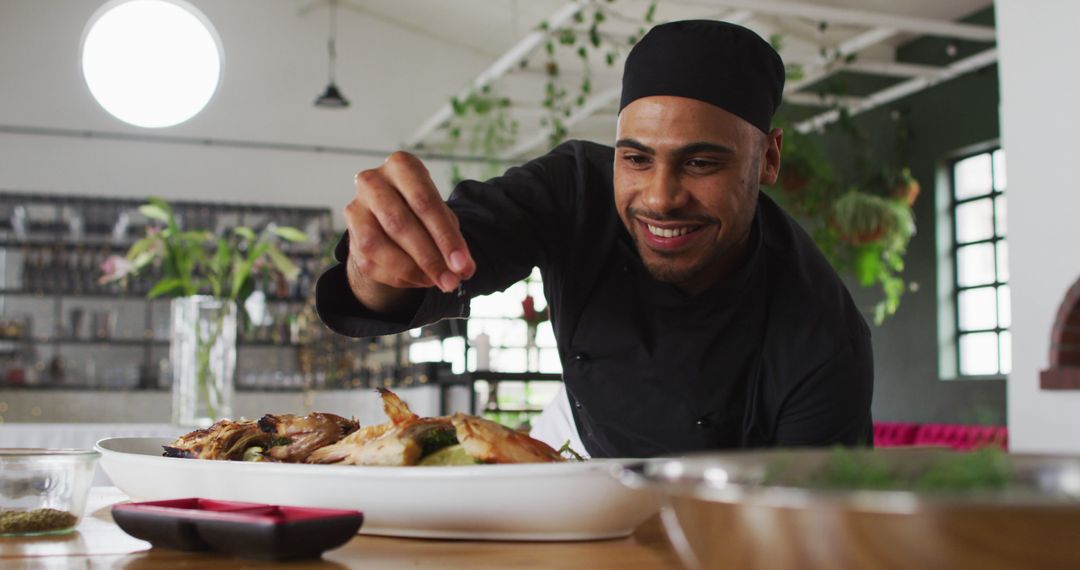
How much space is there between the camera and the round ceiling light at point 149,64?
756 cm

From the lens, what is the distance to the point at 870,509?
0.36 m

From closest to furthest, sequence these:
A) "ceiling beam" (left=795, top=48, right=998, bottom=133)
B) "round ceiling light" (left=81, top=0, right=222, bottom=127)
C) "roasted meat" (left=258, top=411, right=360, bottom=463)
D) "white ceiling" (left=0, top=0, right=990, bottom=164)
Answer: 1. "roasted meat" (left=258, top=411, right=360, bottom=463)
2. "round ceiling light" (left=81, top=0, right=222, bottom=127)
3. "ceiling beam" (left=795, top=48, right=998, bottom=133)
4. "white ceiling" (left=0, top=0, right=990, bottom=164)

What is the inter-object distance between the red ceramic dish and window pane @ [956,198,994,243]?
8.46 meters

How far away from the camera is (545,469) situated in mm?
741

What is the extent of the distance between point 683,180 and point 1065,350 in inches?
126

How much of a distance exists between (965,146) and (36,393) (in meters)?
8.47

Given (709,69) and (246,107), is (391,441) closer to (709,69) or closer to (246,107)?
(709,69)

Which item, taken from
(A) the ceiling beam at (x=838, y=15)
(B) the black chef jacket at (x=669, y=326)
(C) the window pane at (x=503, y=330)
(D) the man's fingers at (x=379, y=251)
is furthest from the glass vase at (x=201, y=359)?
(C) the window pane at (x=503, y=330)

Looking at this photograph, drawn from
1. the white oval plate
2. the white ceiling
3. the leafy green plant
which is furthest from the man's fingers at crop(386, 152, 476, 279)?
the white ceiling

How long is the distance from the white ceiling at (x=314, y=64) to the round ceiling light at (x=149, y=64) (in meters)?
2.68

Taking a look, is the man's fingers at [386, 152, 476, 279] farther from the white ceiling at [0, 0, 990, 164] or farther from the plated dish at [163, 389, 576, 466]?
the white ceiling at [0, 0, 990, 164]

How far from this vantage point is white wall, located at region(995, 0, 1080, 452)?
4.00 m

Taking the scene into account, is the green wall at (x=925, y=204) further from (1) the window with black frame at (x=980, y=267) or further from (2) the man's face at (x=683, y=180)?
(2) the man's face at (x=683, y=180)

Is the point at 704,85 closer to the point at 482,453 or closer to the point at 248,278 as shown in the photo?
the point at 482,453
